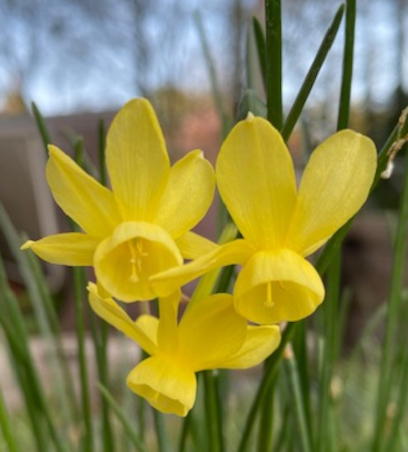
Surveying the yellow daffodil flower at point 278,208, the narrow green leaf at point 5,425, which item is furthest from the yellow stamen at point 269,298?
the narrow green leaf at point 5,425

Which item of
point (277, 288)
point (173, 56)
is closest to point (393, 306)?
point (277, 288)

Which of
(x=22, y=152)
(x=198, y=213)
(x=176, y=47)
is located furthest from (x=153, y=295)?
(x=176, y=47)

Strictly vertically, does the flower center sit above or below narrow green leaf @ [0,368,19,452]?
above

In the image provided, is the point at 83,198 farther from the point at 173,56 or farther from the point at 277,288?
the point at 173,56

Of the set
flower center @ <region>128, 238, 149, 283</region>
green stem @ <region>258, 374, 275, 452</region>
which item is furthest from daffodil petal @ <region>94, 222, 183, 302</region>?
green stem @ <region>258, 374, 275, 452</region>

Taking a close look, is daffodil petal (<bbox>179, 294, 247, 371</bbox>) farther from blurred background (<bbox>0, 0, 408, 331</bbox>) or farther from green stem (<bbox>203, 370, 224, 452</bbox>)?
blurred background (<bbox>0, 0, 408, 331</bbox>)

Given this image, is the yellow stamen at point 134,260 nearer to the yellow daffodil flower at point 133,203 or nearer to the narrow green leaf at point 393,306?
the yellow daffodil flower at point 133,203

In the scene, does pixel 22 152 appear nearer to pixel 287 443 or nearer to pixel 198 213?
pixel 287 443
